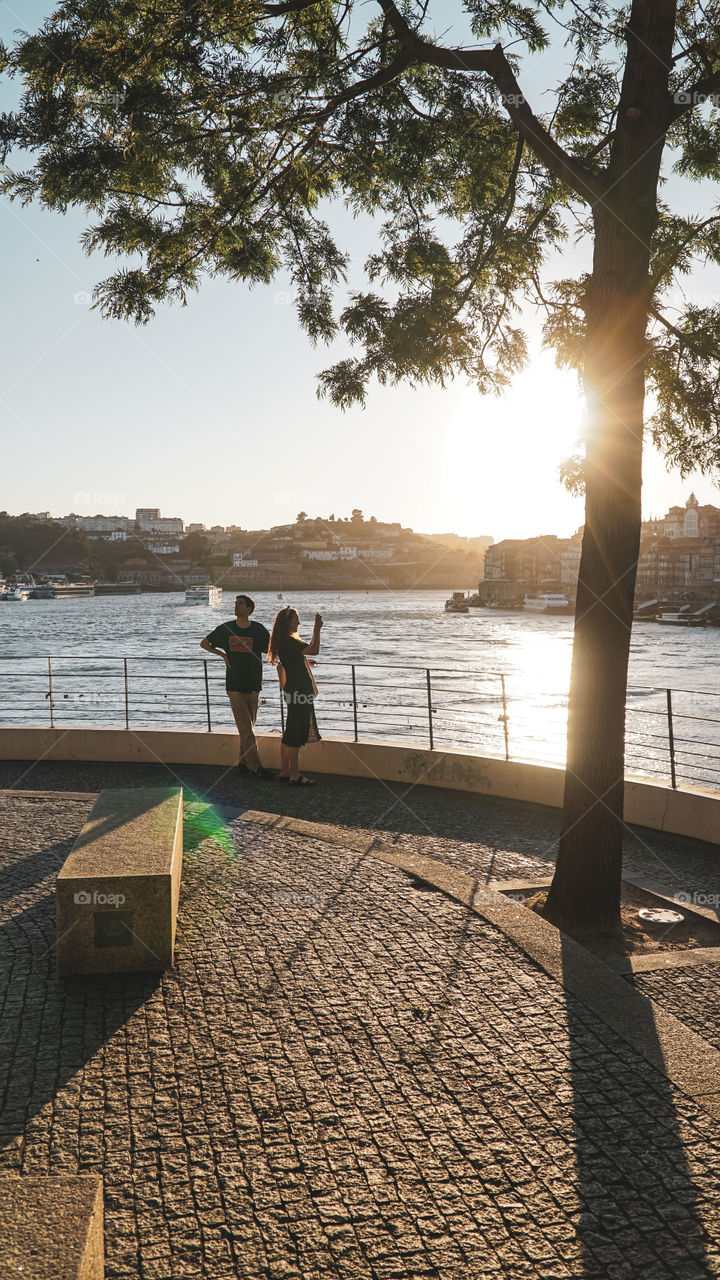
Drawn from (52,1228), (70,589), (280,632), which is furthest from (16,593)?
(52,1228)

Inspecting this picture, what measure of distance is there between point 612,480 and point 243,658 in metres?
4.37

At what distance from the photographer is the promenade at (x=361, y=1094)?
8.16 ft

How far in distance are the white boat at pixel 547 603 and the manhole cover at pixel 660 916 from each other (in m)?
119

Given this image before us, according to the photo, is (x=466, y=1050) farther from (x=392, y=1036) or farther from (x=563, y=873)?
(x=563, y=873)

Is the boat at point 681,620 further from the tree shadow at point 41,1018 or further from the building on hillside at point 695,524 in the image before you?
the tree shadow at point 41,1018

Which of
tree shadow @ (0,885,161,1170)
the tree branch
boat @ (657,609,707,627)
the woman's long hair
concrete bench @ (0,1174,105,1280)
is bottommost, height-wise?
boat @ (657,609,707,627)

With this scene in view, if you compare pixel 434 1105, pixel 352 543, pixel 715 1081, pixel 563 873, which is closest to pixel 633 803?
pixel 563 873

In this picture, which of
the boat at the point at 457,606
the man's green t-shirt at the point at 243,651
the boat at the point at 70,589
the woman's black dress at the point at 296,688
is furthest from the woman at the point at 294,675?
the boat at the point at 70,589

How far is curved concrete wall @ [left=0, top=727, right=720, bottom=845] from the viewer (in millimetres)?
7180

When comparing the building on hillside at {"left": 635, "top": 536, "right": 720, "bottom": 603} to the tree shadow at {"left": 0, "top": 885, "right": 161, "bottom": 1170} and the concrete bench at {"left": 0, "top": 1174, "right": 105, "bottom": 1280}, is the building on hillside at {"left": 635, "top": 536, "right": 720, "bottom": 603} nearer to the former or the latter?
the tree shadow at {"left": 0, "top": 885, "right": 161, "bottom": 1170}

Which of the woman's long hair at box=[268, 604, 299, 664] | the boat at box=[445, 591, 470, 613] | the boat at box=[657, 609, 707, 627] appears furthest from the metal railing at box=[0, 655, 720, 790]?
the boat at box=[445, 591, 470, 613]

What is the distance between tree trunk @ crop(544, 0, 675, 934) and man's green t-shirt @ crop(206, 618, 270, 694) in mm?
3828

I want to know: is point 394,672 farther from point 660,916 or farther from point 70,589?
point 70,589

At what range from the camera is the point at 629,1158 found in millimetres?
2826
